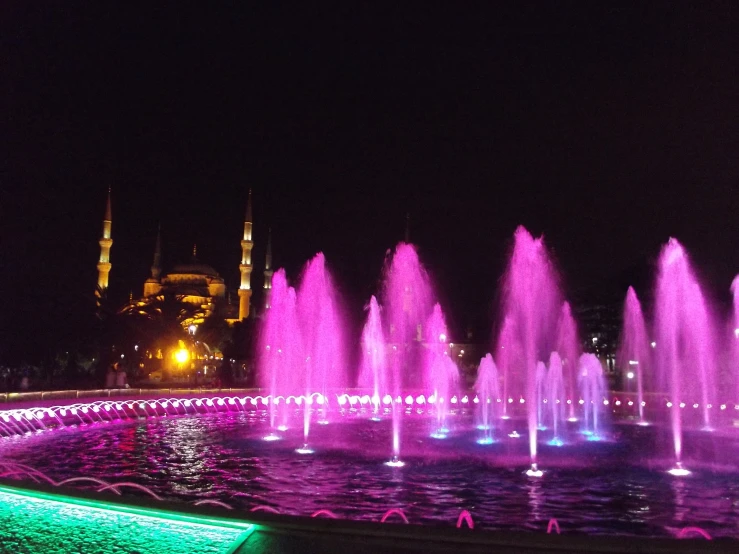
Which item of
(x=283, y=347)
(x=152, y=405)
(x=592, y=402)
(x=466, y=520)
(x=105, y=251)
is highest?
(x=105, y=251)

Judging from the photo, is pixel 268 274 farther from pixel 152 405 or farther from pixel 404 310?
pixel 152 405

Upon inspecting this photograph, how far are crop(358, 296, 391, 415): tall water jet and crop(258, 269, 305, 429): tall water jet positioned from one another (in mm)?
3866

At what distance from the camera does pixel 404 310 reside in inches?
2352

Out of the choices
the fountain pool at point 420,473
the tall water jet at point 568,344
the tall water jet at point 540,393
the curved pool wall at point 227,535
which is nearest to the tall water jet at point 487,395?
the tall water jet at point 540,393

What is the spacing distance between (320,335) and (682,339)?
1961 cm

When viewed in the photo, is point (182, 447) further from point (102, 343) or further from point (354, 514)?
point (102, 343)

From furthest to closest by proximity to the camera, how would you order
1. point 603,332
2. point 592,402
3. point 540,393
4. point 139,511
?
point 603,332
point 540,393
point 592,402
point 139,511

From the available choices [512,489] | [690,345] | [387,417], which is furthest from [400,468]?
[690,345]

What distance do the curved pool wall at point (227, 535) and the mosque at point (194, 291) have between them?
40091mm

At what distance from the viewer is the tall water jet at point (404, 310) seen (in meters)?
38.2

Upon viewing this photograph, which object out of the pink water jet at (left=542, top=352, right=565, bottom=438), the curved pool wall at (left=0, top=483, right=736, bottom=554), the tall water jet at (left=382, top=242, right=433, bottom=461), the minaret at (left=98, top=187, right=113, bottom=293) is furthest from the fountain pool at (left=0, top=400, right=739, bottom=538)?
the minaret at (left=98, top=187, right=113, bottom=293)

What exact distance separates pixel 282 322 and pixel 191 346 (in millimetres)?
15289

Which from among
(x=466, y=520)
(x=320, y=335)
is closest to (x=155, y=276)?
(x=320, y=335)

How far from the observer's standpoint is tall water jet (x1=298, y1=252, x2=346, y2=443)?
33.8 metres
